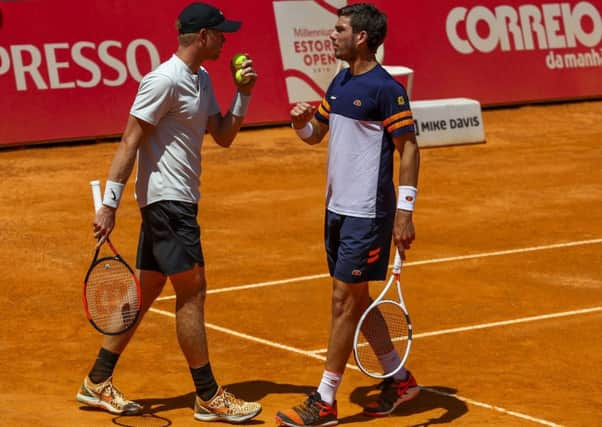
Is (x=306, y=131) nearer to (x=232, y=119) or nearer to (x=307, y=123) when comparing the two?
(x=307, y=123)

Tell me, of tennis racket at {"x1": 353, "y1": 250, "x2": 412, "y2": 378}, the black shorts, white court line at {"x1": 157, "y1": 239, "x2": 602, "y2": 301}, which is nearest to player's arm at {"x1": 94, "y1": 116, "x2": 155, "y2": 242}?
the black shorts

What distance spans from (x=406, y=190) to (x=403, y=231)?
0.24 metres

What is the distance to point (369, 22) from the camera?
7.94 meters

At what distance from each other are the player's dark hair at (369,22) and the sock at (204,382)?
2.13 metres

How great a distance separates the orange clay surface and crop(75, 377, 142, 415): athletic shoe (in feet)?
0.22

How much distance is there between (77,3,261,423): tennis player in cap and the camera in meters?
7.88

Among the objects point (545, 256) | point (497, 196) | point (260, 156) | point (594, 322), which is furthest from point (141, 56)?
point (594, 322)

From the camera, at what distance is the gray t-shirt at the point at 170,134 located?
7867 mm

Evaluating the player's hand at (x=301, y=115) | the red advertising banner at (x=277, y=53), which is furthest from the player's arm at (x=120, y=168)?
the red advertising banner at (x=277, y=53)

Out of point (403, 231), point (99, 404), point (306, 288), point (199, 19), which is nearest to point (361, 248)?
point (403, 231)

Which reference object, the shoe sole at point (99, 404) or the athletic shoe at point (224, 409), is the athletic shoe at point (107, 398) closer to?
the shoe sole at point (99, 404)

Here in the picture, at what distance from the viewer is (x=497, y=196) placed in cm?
1622

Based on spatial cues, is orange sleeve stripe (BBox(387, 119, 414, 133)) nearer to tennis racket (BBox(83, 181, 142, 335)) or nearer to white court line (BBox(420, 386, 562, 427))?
tennis racket (BBox(83, 181, 142, 335))

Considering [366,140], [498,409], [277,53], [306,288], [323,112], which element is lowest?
[498,409]
